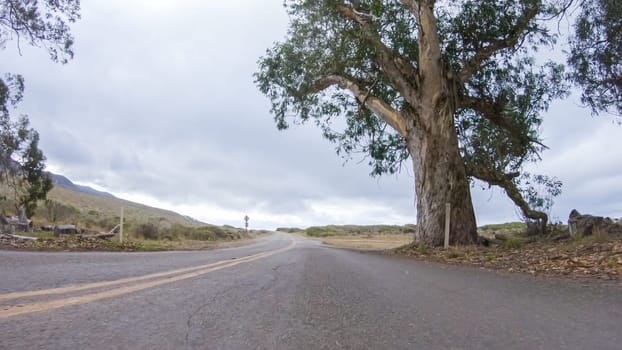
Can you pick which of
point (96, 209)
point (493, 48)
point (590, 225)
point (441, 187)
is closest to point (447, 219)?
point (441, 187)

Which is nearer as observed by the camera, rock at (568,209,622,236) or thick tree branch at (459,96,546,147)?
rock at (568,209,622,236)

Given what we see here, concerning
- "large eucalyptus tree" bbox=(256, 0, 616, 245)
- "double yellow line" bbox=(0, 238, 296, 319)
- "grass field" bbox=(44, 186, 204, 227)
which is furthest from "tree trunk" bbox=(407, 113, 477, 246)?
"grass field" bbox=(44, 186, 204, 227)

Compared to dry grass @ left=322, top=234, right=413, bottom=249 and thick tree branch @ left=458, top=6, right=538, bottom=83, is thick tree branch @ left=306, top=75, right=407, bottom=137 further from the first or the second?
dry grass @ left=322, top=234, right=413, bottom=249

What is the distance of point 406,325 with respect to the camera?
274 cm

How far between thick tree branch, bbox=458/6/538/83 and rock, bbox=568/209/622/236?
17.0 ft

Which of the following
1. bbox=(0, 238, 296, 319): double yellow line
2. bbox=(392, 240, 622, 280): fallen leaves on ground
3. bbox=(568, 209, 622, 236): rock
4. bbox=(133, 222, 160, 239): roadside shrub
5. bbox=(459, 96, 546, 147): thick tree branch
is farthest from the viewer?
bbox=(133, 222, 160, 239): roadside shrub

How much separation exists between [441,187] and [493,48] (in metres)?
5.13

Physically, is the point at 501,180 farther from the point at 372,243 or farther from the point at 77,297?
the point at 372,243

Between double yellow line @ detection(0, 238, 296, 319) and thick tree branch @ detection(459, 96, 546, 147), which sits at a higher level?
thick tree branch @ detection(459, 96, 546, 147)

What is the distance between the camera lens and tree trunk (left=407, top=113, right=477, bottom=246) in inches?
477

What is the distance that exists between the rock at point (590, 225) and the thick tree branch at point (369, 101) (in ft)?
17.1

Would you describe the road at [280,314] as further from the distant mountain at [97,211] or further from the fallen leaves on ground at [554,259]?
the distant mountain at [97,211]

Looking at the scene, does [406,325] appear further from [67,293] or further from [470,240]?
[470,240]

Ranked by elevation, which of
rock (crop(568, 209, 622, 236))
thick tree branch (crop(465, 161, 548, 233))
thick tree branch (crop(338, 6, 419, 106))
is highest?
thick tree branch (crop(338, 6, 419, 106))
